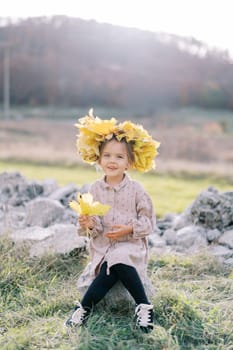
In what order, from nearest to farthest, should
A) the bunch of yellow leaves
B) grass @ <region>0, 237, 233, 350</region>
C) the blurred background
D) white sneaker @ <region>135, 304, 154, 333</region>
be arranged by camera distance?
grass @ <region>0, 237, 233, 350</region> → white sneaker @ <region>135, 304, 154, 333</region> → the bunch of yellow leaves → the blurred background

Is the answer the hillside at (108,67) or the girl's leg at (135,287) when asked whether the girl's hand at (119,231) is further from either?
the hillside at (108,67)

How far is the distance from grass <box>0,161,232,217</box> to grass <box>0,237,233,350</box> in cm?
342

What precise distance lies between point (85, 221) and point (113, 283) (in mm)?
410

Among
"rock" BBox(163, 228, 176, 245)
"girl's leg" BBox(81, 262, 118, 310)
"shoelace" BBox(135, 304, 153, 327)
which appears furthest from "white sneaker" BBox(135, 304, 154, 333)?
"rock" BBox(163, 228, 176, 245)

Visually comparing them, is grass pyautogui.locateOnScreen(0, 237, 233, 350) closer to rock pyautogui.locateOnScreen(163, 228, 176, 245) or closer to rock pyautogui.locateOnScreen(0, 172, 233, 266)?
rock pyautogui.locateOnScreen(0, 172, 233, 266)

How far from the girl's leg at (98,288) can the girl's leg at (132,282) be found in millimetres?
62

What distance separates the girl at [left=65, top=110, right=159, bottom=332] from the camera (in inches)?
134

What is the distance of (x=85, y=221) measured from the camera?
342 cm

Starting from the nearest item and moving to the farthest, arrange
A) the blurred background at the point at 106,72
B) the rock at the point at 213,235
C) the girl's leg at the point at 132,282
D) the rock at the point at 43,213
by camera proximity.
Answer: the girl's leg at the point at 132,282
the rock at the point at 213,235
the rock at the point at 43,213
the blurred background at the point at 106,72

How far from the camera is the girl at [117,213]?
3.40 metres

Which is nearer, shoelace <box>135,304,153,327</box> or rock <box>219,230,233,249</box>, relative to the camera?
shoelace <box>135,304,153,327</box>

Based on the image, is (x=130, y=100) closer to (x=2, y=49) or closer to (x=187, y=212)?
(x=2, y=49)

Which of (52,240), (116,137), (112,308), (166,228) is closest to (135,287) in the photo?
(112,308)

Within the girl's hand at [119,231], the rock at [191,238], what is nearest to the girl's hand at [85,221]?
the girl's hand at [119,231]
